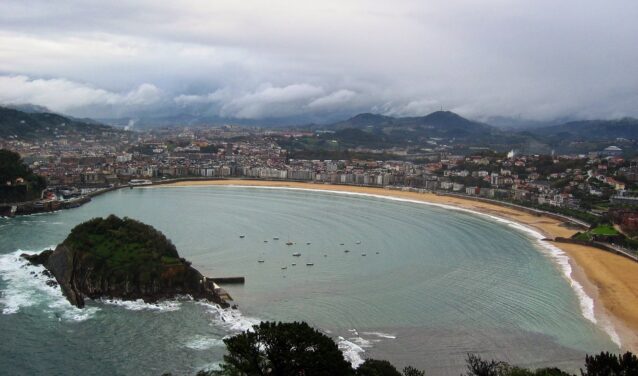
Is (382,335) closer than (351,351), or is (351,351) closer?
(351,351)

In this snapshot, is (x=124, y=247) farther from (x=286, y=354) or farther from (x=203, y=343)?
(x=286, y=354)

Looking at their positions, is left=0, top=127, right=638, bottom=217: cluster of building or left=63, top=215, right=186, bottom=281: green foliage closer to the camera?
left=63, top=215, right=186, bottom=281: green foliage

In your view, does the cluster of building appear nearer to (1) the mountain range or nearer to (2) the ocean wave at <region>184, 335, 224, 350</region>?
(1) the mountain range

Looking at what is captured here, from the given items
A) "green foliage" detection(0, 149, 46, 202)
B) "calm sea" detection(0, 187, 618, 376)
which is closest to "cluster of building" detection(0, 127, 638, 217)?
"green foliage" detection(0, 149, 46, 202)

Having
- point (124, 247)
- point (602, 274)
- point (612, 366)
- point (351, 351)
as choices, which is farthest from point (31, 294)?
point (602, 274)

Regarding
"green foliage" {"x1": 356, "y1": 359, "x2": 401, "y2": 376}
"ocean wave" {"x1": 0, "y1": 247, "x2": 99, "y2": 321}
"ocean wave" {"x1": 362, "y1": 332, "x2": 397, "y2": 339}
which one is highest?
"green foliage" {"x1": 356, "y1": 359, "x2": 401, "y2": 376}

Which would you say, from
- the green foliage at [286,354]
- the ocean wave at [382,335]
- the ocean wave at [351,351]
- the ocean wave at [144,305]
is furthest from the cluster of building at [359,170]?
the green foliage at [286,354]

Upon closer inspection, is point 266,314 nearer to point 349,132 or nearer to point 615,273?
point 615,273

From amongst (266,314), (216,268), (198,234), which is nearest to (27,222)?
(198,234)
